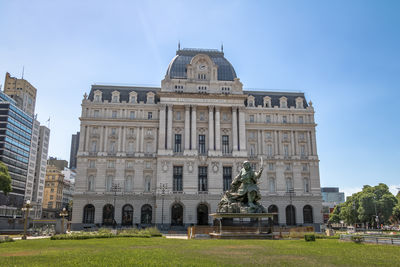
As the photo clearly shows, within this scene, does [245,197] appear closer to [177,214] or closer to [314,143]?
[177,214]

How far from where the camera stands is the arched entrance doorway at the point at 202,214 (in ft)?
238

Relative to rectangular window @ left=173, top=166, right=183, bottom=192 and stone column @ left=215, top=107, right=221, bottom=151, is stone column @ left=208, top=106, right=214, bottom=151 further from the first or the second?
rectangular window @ left=173, top=166, right=183, bottom=192

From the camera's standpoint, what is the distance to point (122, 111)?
260 feet

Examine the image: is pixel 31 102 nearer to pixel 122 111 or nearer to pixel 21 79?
pixel 21 79

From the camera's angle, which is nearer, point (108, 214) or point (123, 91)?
point (108, 214)

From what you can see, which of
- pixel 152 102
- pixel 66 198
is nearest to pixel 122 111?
pixel 152 102

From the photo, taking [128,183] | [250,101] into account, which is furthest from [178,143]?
[250,101]

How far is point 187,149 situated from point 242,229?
36.4 metres

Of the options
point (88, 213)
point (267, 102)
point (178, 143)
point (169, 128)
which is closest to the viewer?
point (88, 213)

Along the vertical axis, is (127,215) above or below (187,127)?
below

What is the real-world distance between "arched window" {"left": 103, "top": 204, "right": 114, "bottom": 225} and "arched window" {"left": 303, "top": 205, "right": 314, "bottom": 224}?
4188 cm

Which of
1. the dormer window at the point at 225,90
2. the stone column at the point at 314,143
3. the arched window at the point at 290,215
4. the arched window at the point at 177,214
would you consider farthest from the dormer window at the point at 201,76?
the arched window at the point at 290,215

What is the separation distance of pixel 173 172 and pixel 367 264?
2263 inches

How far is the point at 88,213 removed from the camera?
73.0 metres
